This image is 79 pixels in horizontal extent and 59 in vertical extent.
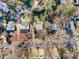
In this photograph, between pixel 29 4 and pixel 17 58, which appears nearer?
pixel 17 58

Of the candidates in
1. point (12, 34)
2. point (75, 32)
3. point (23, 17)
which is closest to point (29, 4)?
point (23, 17)

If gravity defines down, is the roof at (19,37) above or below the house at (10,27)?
below

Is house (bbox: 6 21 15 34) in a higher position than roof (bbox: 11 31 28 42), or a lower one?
higher

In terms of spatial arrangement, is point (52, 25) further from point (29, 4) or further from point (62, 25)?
point (29, 4)

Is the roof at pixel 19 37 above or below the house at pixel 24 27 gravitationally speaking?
below

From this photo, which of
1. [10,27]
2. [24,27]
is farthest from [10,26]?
[24,27]

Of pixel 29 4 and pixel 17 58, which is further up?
pixel 29 4

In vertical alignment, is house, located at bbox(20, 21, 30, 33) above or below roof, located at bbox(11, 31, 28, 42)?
above

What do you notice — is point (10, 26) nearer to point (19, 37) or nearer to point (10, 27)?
point (10, 27)

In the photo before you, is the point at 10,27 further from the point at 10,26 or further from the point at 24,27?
the point at 24,27

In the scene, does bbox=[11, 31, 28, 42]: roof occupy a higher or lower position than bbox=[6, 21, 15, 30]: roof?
lower

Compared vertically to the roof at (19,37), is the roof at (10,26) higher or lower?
higher
